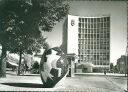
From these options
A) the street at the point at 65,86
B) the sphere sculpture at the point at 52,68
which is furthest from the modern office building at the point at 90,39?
the sphere sculpture at the point at 52,68

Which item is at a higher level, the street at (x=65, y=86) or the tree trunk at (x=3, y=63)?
the tree trunk at (x=3, y=63)

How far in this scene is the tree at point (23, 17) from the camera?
2913cm

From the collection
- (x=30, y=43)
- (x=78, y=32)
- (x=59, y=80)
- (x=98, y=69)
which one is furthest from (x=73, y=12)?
(x=59, y=80)

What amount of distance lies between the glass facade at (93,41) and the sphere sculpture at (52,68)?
5314 centimetres

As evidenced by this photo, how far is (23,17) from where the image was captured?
97.2 ft

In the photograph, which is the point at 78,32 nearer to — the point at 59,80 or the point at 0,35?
the point at 0,35

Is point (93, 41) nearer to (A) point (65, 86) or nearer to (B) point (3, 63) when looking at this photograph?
(B) point (3, 63)

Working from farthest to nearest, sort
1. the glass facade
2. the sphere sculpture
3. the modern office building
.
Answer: the glass facade < the modern office building < the sphere sculpture

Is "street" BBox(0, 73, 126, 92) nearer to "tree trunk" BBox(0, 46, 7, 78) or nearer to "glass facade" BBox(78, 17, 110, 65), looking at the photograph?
"tree trunk" BBox(0, 46, 7, 78)

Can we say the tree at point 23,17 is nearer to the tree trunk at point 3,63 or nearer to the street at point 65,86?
the tree trunk at point 3,63

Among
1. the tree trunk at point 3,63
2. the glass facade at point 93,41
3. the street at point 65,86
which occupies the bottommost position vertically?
the street at point 65,86

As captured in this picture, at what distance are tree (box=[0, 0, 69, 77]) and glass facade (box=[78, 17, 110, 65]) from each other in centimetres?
4443

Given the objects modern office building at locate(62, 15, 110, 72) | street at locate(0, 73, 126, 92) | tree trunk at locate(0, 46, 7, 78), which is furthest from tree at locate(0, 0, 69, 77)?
modern office building at locate(62, 15, 110, 72)

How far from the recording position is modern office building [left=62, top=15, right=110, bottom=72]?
74.2m
